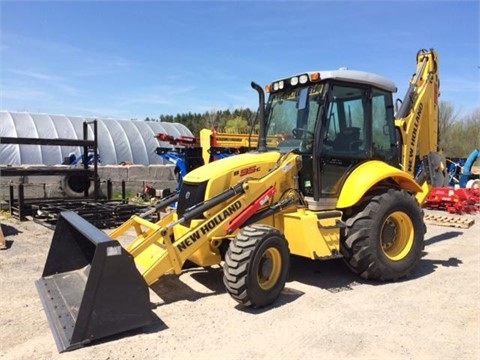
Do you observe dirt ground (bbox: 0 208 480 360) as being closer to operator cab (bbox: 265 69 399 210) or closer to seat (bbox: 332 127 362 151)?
operator cab (bbox: 265 69 399 210)

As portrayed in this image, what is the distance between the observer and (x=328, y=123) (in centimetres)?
546

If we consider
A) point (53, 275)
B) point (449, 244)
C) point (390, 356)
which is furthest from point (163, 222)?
point (449, 244)

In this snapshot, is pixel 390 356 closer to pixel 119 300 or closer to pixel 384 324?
pixel 384 324

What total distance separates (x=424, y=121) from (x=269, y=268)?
4.55 metres

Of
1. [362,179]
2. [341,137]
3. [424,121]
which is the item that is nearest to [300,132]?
[341,137]

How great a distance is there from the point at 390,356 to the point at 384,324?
0.66 meters

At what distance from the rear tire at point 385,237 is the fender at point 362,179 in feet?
0.69

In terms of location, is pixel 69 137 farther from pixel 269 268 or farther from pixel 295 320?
pixel 295 320

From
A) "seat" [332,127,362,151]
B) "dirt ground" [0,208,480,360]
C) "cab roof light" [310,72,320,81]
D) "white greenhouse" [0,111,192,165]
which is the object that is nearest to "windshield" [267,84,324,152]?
"cab roof light" [310,72,320,81]

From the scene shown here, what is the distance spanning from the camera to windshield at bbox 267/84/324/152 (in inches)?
216

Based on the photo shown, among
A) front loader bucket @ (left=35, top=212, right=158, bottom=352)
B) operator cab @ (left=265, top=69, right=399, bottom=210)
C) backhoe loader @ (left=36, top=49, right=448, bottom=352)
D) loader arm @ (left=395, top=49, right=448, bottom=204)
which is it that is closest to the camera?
front loader bucket @ (left=35, top=212, right=158, bottom=352)

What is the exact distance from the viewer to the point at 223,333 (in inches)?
157

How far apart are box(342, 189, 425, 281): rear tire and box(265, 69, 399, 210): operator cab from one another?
19.1 inches

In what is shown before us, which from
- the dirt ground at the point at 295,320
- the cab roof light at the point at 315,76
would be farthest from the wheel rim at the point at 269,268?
the cab roof light at the point at 315,76
